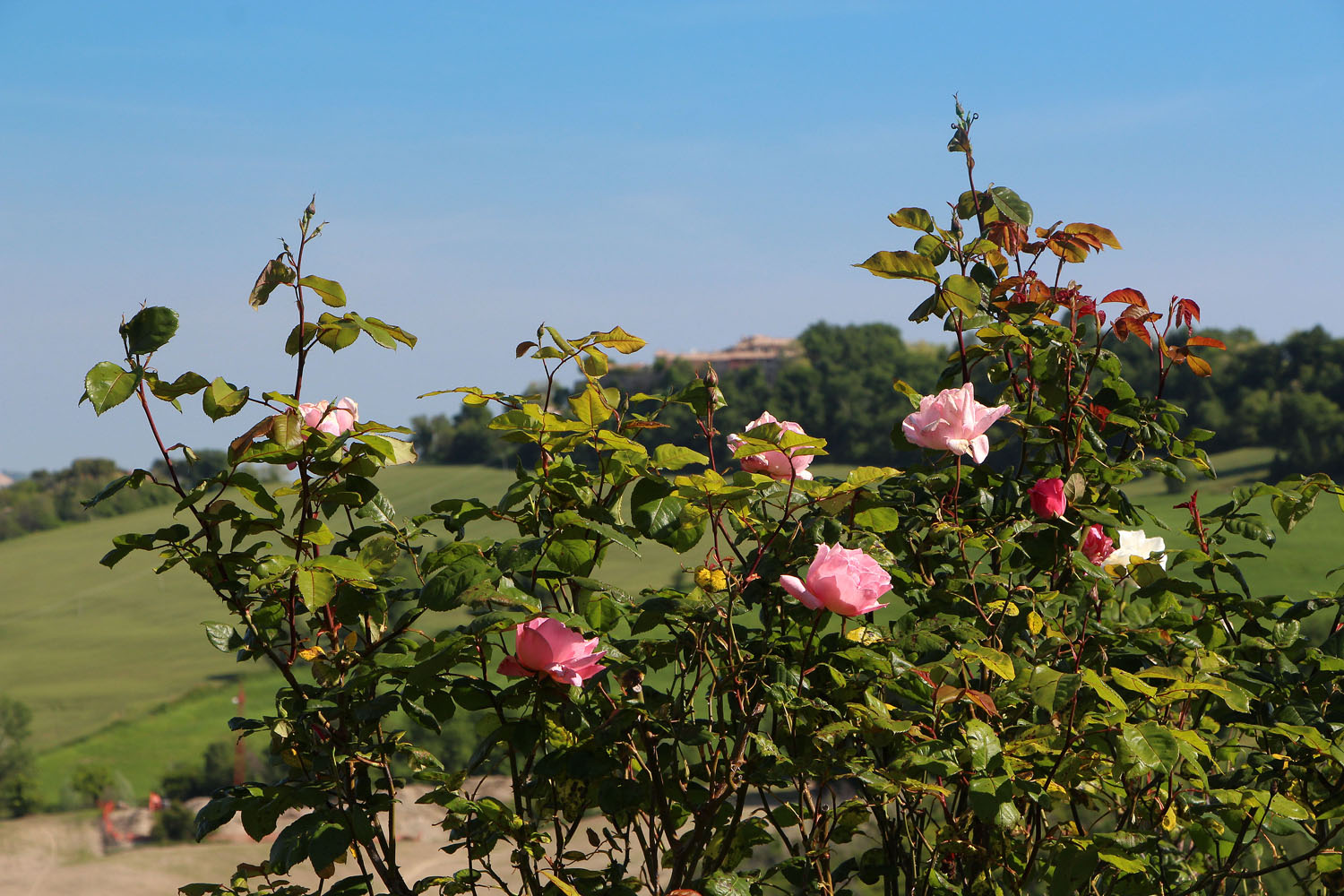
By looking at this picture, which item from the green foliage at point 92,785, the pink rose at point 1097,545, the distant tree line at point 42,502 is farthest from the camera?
the distant tree line at point 42,502

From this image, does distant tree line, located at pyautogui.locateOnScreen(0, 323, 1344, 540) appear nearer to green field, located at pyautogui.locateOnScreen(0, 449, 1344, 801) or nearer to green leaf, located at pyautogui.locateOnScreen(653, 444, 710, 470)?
green leaf, located at pyautogui.locateOnScreen(653, 444, 710, 470)

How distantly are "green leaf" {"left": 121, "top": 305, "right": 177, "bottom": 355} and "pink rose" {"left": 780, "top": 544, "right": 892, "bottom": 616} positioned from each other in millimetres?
949

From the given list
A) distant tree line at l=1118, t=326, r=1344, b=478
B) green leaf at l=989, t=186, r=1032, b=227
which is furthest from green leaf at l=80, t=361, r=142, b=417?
distant tree line at l=1118, t=326, r=1344, b=478

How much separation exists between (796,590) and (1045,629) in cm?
68

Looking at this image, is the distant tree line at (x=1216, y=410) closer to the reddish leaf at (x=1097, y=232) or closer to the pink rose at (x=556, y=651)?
the pink rose at (x=556, y=651)

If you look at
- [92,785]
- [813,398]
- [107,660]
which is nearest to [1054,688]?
[813,398]

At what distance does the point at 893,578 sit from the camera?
5.98 feet

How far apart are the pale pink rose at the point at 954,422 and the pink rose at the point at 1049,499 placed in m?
0.11

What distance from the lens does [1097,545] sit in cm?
195

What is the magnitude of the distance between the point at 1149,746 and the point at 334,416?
1.28 meters

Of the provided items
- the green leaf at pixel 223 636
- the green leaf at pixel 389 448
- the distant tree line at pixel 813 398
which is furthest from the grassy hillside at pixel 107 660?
the green leaf at pixel 389 448

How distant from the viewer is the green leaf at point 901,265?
1811 millimetres

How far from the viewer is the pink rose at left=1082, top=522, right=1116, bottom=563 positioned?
6.38 ft

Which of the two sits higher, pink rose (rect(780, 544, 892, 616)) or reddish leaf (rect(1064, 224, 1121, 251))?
reddish leaf (rect(1064, 224, 1121, 251))
